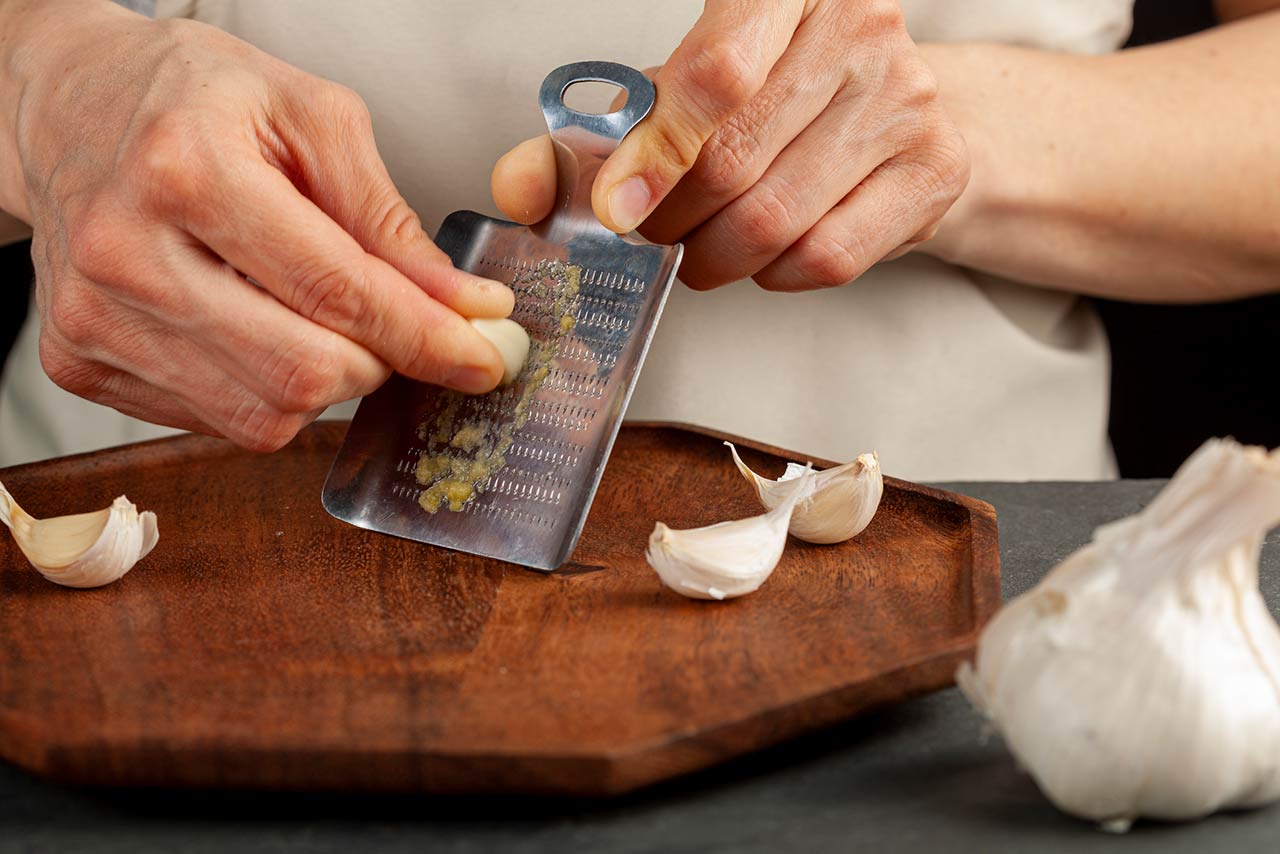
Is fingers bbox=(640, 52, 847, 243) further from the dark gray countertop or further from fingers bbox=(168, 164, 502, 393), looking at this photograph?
the dark gray countertop

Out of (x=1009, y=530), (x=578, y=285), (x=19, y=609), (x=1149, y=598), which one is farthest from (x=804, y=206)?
(x=19, y=609)

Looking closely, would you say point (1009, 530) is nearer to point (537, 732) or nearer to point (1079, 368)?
point (1079, 368)

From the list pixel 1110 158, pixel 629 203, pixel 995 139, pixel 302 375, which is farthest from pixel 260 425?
pixel 1110 158

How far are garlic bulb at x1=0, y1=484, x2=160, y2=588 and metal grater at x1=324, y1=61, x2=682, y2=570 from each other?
0.15 meters

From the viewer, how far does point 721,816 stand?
2.16 feet

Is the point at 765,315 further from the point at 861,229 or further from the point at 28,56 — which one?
the point at 28,56

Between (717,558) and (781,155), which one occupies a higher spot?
(781,155)

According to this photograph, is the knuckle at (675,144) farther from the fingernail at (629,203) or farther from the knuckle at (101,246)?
the knuckle at (101,246)

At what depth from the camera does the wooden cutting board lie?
25.7 inches

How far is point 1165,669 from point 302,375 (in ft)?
1.92

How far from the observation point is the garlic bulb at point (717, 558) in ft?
2.77

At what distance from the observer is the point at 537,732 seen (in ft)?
2.21

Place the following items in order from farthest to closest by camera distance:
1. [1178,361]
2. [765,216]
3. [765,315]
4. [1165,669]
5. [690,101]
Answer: [1178,361], [765,315], [765,216], [690,101], [1165,669]

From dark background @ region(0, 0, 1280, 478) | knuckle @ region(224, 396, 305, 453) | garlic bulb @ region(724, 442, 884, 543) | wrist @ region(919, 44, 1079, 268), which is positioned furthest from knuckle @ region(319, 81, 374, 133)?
dark background @ region(0, 0, 1280, 478)
